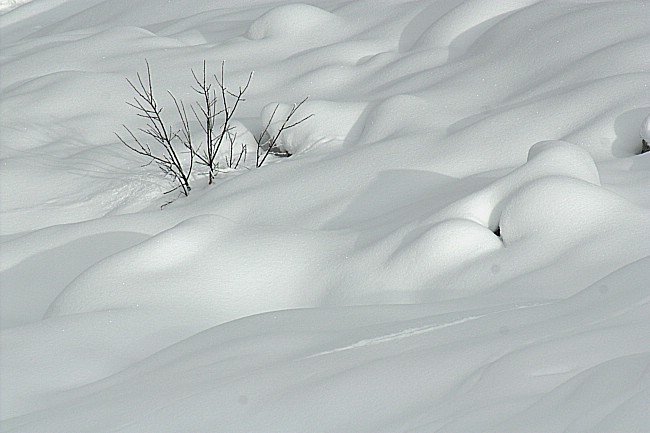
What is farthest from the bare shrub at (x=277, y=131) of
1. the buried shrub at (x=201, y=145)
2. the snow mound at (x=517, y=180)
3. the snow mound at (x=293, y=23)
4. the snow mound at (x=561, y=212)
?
the snow mound at (x=561, y=212)

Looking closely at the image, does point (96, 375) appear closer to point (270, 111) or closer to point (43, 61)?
point (270, 111)

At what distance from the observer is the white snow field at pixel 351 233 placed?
6.38 feet

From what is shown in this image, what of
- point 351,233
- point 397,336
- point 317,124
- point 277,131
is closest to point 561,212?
point 351,233

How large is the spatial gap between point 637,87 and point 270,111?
2.17 m

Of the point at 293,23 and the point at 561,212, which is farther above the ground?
the point at 293,23

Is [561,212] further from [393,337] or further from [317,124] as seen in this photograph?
[317,124]

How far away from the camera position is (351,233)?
355 centimetres

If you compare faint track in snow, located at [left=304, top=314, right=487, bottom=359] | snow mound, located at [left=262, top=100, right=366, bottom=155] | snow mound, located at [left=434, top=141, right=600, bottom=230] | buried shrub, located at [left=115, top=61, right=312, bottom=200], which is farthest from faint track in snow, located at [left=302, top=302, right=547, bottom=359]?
snow mound, located at [left=262, top=100, right=366, bottom=155]

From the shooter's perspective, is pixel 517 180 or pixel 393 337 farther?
pixel 517 180

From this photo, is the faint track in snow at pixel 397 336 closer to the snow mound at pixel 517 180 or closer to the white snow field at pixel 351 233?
the white snow field at pixel 351 233

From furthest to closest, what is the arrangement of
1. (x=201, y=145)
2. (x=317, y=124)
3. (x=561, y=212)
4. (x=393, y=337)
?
(x=201, y=145)
(x=317, y=124)
(x=561, y=212)
(x=393, y=337)

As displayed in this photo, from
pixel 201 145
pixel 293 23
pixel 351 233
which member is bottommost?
pixel 351 233

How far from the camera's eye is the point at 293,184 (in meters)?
4.26

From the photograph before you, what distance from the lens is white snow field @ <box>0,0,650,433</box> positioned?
1945mm
